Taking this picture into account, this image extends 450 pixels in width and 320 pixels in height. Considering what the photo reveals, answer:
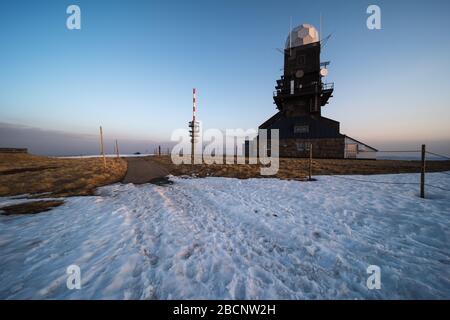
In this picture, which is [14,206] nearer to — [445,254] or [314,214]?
[314,214]

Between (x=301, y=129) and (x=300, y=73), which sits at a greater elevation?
(x=300, y=73)

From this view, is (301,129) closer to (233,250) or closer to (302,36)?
(302,36)

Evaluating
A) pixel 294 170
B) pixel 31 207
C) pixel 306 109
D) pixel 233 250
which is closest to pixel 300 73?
pixel 306 109

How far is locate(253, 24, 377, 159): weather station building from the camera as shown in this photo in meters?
26.6

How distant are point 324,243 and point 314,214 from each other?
1.69 metres

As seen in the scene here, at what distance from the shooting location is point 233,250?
3.41m

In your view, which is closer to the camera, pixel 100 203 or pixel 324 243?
pixel 324 243

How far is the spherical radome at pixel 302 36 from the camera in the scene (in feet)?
106

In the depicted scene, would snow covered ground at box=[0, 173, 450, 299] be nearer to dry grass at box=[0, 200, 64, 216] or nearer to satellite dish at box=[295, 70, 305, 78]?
dry grass at box=[0, 200, 64, 216]

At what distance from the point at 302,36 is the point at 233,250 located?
43.6m

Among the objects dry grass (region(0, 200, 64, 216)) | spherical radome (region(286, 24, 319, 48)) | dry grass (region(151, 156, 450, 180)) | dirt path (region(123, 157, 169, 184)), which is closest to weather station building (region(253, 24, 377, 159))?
spherical radome (region(286, 24, 319, 48))
